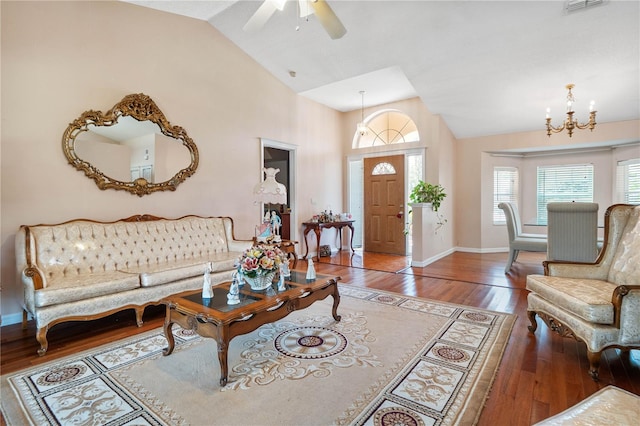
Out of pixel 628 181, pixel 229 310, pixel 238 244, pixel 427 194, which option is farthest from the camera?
pixel 628 181

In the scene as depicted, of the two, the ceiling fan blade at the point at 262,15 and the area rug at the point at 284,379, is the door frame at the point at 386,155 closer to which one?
the area rug at the point at 284,379

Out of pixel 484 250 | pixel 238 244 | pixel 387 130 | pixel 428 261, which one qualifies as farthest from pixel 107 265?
pixel 484 250

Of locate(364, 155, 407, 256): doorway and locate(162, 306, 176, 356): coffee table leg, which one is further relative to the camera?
locate(364, 155, 407, 256): doorway

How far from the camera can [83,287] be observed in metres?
2.80

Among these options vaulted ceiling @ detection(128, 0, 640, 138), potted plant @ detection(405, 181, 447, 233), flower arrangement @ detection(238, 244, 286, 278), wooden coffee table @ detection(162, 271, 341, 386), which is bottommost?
wooden coffee table @ detection(162, 271, 341, 386)

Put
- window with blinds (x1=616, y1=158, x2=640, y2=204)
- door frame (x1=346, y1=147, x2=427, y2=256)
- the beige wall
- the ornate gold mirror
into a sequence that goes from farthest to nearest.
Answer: door frame (x1=346, y1=147, x2=427, y2=256), window with blinds (x1=616, y1=158, x2=640, y2=204), the ornate gold mirror, the beige wall

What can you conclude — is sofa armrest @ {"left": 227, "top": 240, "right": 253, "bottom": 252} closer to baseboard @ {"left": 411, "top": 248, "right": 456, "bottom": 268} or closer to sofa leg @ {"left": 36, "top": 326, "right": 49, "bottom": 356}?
sofa leg @ {"left": 36, "top": 326, "right": 49, "bottom": 356}

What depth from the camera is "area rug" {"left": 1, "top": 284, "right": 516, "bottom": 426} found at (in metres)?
1.77

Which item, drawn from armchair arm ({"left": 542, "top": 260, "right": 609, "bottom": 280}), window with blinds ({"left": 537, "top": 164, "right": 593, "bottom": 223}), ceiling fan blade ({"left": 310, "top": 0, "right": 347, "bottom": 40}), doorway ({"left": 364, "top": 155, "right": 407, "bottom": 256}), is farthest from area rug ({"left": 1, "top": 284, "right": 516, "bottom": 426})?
window with blinds ({"left": 537, "top": 164, "right": 593, "bottom": 223})

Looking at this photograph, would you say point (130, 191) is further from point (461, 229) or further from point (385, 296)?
point (461, 229)

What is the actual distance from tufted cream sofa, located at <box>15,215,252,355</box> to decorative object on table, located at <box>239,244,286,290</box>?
17.5 inches

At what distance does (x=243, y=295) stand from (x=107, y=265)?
1.91 meters

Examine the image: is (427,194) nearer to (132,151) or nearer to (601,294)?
(601,294)

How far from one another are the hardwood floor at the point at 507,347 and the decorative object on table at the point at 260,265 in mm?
1297
